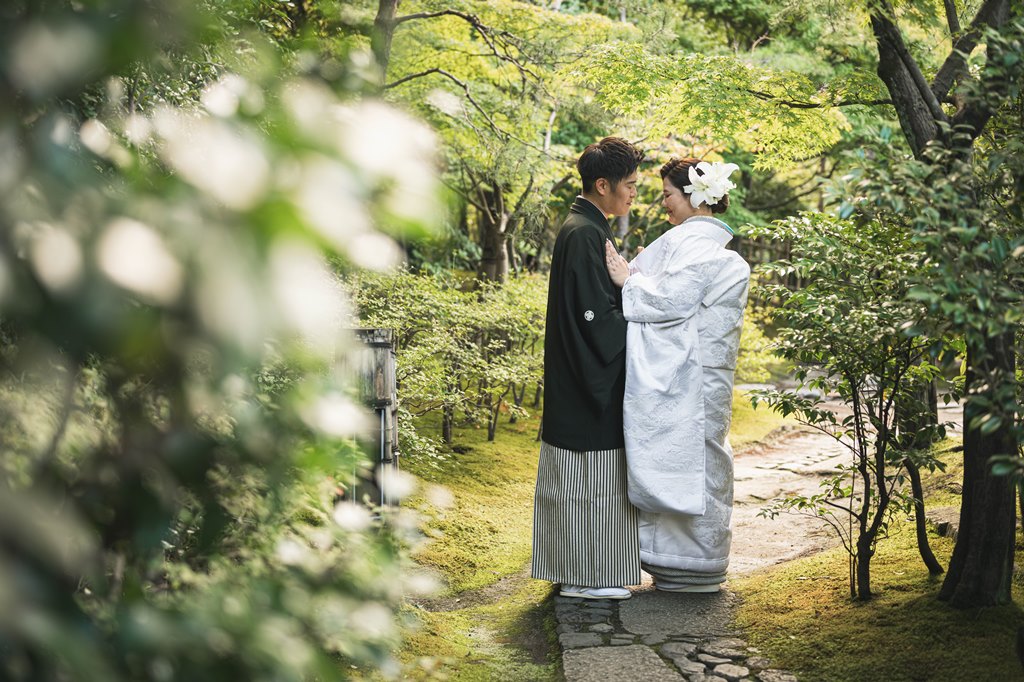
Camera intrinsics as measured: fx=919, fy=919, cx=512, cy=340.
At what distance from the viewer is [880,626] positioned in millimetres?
3553

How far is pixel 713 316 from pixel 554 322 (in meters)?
0.77

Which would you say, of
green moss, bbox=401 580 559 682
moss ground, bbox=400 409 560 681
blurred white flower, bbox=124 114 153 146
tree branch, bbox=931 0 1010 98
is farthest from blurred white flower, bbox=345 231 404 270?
tree branch, bbox=931 0 1010 98

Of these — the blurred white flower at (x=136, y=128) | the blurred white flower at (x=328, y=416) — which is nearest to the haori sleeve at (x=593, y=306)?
the blurred white flower at (x=136, y=128)

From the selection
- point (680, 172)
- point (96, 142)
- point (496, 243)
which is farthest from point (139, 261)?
point (496, 243)

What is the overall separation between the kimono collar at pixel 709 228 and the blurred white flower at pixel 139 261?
398 cm

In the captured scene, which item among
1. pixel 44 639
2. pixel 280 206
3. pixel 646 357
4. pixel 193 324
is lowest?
pixel 646 357

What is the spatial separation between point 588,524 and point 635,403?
625 millimetres

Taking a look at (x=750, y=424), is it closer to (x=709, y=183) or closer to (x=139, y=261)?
(x=709, y=183)

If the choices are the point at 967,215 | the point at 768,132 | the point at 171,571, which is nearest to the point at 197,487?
the point at 171,571

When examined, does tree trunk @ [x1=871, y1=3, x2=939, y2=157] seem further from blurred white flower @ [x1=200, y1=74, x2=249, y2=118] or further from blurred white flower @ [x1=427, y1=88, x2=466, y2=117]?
blurred white flower @ [x1=427, y1=88, x2=466, y2=117]

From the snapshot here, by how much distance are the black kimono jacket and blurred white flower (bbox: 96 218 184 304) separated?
3.71 metres

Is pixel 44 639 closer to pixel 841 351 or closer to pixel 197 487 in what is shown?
pixel 197 487

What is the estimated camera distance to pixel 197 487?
0.98 meters

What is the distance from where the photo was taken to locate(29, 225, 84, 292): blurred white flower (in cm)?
74
